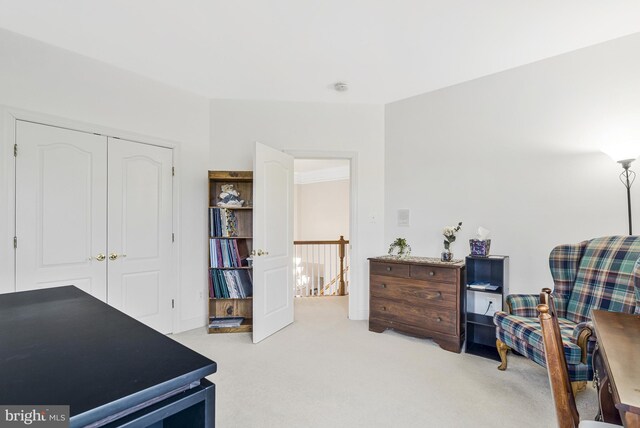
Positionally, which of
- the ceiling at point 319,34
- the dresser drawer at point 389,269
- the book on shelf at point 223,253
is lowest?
the dresser drawer at point 389,269

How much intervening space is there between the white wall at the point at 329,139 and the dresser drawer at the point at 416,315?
50 cm

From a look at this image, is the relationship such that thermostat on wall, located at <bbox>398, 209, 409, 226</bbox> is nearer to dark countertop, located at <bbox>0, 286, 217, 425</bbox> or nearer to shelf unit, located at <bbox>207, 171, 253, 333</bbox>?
shelf unit, located at <bbox>207, 171, 253, 333</bbox>

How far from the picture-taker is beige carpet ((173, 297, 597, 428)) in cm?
198

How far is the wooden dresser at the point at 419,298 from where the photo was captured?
301 centimetres

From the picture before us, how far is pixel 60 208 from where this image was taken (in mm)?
2715

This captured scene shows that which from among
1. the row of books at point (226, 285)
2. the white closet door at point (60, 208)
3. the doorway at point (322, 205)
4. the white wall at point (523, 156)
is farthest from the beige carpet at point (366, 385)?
the doorway at point (322, 205)

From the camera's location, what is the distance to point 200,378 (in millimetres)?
701

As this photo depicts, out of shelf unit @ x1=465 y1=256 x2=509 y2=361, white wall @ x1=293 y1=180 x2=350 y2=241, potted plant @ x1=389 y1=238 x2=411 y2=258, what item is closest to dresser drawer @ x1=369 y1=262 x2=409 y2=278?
potted plant @ x1=389 y1=238 x2=411 y2=258

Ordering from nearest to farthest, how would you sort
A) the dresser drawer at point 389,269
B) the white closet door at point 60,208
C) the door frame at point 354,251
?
1. the white closet door at point 60,208
2. the dresser drawer at point 389,269
3. the door frame at point 354,251

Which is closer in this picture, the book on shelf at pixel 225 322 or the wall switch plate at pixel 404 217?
the book on shelf at pixel 225 322

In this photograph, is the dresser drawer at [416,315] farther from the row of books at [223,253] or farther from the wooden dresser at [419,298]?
the row of books at [223,253]

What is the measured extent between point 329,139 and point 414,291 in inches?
79.3

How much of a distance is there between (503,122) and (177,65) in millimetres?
3203

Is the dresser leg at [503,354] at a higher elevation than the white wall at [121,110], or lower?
lower
